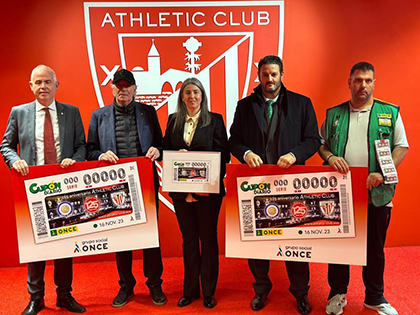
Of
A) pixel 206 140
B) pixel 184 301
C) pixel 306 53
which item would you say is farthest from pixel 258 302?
pixel 306 53

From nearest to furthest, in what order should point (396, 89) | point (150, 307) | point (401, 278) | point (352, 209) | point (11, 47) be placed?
1. point (352, 209)
2. point (150, 307)
3. point (401, 278)
4. point (11, 47)
5. point (396, 89)

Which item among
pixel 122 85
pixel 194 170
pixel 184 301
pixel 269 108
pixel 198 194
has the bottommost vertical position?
pixel 184 301

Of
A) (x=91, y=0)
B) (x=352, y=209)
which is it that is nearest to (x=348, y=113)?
(x=352, y=209)

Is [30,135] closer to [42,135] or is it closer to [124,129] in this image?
[42,135]

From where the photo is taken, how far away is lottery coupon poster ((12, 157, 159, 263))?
2.55m

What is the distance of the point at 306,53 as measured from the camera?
369 cm

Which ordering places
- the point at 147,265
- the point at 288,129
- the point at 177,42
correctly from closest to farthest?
the point at 288,129, the point at 147,265, the point at 177,42

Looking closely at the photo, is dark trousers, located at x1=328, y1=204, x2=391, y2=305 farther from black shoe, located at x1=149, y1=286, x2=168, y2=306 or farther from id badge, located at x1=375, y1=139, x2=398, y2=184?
black shoe, located at x1=149, y1=286, x2=168, y2=306

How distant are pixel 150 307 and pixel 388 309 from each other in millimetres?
1834

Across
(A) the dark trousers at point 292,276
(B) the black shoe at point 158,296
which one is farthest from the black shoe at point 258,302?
(B) the black shoe at point 158,296

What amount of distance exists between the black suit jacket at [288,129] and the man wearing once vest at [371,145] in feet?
0.58

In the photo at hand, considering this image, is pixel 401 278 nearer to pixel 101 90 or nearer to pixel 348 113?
pixel 348 113

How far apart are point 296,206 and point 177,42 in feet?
6.96

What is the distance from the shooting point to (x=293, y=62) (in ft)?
12.1
